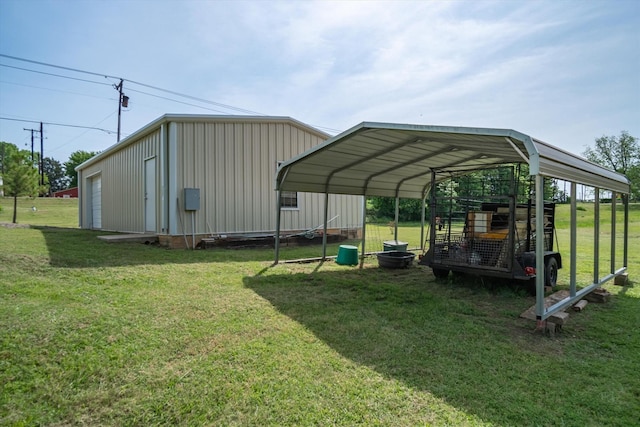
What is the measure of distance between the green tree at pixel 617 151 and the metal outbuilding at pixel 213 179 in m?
45.9

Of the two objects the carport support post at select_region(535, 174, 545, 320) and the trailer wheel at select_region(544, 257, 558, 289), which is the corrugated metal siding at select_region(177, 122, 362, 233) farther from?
the carport support post at select_region(535, 174, 545, 320)

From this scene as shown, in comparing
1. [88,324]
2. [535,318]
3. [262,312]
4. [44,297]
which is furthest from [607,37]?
[44,297]

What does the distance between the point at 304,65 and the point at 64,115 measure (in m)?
27.3

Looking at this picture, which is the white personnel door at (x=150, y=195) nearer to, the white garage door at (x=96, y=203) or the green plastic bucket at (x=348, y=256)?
the green plastic bucket at (x=348, y=256)

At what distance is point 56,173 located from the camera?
249 feet

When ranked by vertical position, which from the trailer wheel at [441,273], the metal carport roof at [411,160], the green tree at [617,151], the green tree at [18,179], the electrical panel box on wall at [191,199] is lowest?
the trailer wheel at [441,273]

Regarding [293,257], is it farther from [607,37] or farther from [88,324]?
[607,37]

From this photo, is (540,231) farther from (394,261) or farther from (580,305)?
(394,261)

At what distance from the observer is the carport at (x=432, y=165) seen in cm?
357

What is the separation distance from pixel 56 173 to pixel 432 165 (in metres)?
90.6

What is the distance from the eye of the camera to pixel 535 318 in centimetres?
362

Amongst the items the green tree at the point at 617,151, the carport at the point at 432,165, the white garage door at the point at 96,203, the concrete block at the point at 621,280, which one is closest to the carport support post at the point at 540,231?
the carport at the point at 432,165

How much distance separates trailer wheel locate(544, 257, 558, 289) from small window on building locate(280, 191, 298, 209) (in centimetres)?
739

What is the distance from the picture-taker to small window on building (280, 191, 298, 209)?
436 inches
